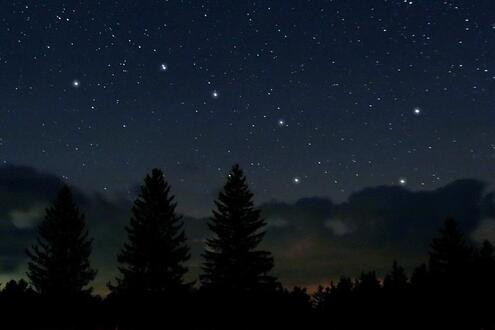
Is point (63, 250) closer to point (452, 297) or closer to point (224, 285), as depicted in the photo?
point (224, 285)

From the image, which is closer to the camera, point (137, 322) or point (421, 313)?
point (137, 322)

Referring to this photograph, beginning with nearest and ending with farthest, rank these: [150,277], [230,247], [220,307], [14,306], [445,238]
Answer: [14,306] → [220,307] → [150,277] → [230,247] → [445,238]

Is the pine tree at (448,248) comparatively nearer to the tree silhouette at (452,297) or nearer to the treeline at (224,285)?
the treeline at (224,285)

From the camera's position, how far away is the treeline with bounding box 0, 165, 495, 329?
86.3 ft

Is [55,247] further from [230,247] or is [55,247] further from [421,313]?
[421,313]

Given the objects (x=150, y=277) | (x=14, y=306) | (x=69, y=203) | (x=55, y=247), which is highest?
(x=69, y=203)

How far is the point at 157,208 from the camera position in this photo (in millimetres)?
36656

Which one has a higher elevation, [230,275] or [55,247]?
[55,247]

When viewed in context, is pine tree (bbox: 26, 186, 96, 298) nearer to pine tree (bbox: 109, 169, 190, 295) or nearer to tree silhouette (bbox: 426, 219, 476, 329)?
pine tree (bbox: 109, 169, 190, 295)

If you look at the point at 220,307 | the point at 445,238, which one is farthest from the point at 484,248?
the point at 220,307

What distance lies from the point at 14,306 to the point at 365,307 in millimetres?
27903

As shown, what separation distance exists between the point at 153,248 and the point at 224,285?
4.54 metres

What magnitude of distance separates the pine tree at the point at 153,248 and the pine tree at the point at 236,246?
194cm

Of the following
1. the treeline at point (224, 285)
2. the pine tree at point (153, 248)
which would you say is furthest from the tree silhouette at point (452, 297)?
the pine tree at point (153, 248)
